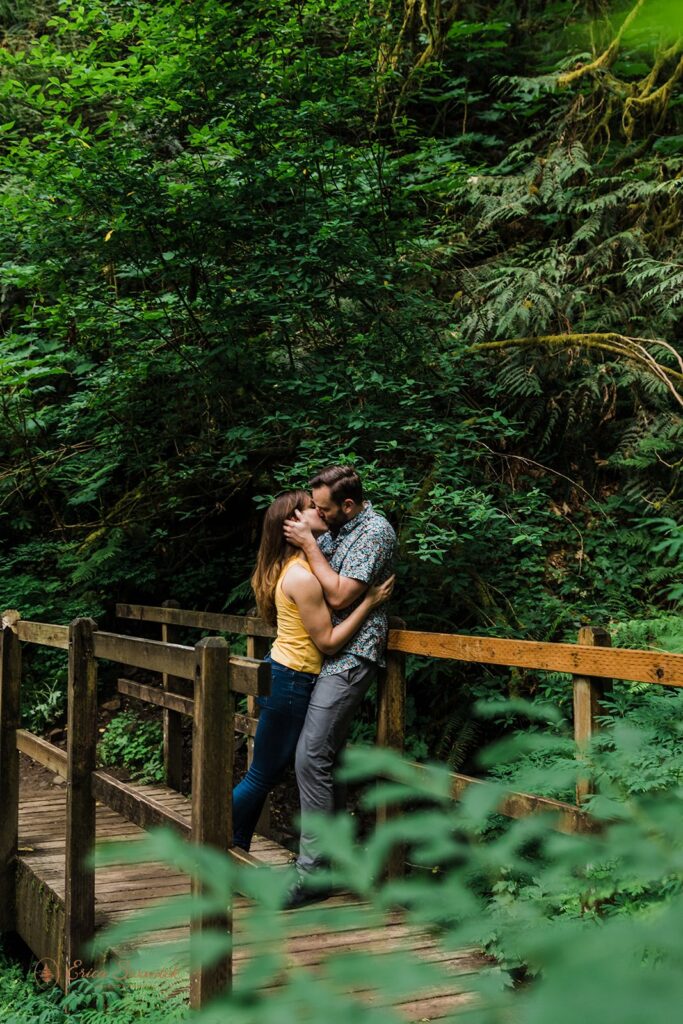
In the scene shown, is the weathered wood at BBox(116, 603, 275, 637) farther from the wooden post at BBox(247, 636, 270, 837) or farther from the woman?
the woman

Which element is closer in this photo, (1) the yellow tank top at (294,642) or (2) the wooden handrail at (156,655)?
(2) the wooden handrail at (156,655)

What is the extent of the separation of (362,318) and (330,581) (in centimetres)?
399

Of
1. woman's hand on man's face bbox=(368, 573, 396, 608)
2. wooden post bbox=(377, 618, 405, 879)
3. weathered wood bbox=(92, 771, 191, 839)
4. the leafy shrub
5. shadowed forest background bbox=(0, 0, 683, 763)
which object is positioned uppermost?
shadowed forest background bbox=(0, 0, 683, 763)

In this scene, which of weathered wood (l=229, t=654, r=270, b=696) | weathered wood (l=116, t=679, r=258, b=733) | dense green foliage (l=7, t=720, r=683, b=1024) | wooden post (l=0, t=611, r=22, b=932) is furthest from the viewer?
weathered wood (l=116, t=679, r=258, b=733)

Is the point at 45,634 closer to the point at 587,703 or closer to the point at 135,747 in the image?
the point at 587,703

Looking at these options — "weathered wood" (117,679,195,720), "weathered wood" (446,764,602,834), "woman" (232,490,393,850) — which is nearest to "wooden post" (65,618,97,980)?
"woman" (232,490,393,850)

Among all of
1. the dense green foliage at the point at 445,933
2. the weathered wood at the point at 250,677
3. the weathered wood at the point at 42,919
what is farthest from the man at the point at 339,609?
the dense green foliage at the point at 445,933

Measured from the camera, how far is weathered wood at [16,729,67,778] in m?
4.60

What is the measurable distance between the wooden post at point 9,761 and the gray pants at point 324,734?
6.90 ft

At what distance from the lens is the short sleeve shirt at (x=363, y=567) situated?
14.2ft

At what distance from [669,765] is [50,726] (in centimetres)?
858

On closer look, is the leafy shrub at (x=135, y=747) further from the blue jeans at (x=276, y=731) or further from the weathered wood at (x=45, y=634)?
the blue jeans at (x=276, y=731)

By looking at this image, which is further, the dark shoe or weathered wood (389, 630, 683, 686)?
the dark shoe

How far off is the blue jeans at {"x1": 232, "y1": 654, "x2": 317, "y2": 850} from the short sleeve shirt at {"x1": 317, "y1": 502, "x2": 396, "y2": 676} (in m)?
0.17
